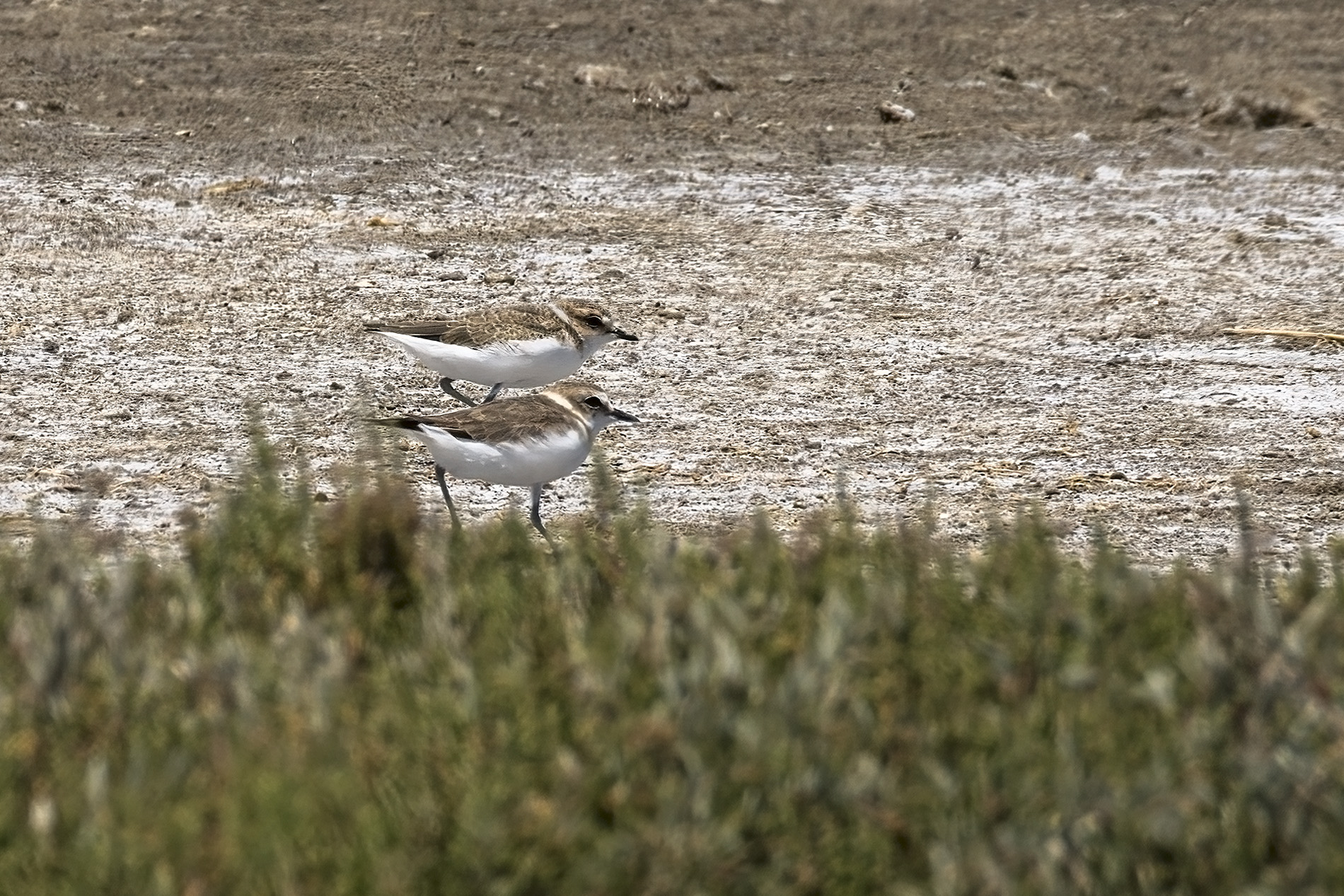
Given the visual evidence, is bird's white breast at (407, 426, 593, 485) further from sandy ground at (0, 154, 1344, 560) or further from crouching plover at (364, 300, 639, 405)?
crouching plover at (364, 300, 639, 405)

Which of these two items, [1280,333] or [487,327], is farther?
[1280,333]

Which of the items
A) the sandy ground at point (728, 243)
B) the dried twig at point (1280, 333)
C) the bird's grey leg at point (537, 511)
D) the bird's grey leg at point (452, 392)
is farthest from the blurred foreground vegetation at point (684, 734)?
the dried twig at point (1280, 333)

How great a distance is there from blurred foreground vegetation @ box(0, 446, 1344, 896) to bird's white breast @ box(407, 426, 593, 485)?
210 cm

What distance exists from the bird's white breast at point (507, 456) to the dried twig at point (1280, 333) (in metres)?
4.91

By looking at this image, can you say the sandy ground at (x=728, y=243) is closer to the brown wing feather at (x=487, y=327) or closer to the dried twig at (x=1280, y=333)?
the dried twig at (x=1280, y=333)

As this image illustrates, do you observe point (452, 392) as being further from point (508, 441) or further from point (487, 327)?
point (508, 441)

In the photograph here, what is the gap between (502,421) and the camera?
8.06 m

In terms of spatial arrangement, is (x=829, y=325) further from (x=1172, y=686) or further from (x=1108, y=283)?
(x=1172, y=686)

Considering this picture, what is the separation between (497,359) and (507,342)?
0.09 m

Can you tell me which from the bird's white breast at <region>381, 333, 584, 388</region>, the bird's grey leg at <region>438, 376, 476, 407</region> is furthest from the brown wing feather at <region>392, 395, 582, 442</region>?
the bird's grey leg at <region>438, 376, 476, 407</region>

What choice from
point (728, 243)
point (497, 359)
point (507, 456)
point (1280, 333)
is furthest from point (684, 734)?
point (728, 243)

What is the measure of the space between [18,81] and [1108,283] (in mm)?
8129

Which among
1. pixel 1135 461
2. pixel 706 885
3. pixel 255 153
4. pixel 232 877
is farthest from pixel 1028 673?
pixel 255 153

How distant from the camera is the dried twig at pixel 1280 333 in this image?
11344 mm
